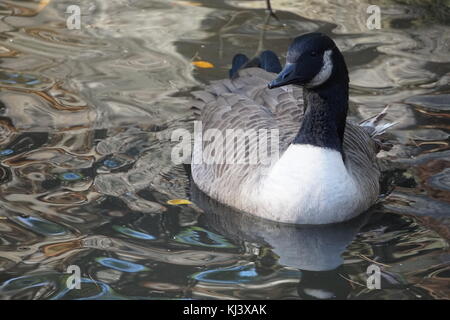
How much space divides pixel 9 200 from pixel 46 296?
158 cm

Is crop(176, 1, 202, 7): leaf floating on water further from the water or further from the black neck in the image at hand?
the black neck

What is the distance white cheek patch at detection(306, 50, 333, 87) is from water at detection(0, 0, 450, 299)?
123cm

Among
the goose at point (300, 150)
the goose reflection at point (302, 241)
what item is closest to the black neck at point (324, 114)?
the goose at point (300, 150)

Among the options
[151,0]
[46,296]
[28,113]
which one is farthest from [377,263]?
[151,0]

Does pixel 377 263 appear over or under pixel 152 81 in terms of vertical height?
under

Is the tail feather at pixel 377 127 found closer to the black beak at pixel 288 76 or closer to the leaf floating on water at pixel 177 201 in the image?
the black beak at pixel 288 76

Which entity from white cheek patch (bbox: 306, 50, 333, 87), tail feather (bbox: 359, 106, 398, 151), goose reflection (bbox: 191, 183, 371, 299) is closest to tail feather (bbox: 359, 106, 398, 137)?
tail feather (bbox: 359, 106, 398, 151)

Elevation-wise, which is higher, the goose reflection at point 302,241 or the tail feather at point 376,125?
the tail feather at point 376,125

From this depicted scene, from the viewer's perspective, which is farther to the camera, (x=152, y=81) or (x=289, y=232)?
(x=152, y=81)

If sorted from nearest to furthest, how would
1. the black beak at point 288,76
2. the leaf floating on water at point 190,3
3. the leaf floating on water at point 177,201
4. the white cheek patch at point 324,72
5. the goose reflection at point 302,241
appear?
1. the goose reflection at point 302,241
2. the black beak at point 288,76
3. the white cheek patch at point 324,72
4. the leaf floating on water at point 177,201
5. the leaf floating on water at point 190,3

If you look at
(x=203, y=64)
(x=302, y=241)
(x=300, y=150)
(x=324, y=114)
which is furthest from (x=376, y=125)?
(x=203, y=64)

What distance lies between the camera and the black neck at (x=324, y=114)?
7012mm

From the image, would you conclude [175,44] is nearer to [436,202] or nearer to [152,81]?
[152,81]

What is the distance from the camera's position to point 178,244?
22.0ft
